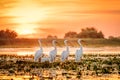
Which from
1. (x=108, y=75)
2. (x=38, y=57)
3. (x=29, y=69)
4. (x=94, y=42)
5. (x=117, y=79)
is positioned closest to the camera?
(x=117, y=79)

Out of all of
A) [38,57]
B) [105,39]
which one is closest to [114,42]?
[105,39]

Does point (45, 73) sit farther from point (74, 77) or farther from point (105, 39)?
point (105, 39)

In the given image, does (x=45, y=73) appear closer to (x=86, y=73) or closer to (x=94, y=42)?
(x=86, y=73)

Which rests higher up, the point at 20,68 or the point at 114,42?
the point at 114,42

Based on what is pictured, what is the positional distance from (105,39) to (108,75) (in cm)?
4979

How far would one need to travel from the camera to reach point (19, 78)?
54.6 feet

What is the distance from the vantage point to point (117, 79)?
16.0m

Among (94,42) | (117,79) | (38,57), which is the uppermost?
(94,42)

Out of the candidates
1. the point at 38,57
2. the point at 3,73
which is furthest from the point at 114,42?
the point at 3,73

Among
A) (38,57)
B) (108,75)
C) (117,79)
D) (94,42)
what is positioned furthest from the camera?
(94,42)

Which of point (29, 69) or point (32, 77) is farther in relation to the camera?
point (29, 69)

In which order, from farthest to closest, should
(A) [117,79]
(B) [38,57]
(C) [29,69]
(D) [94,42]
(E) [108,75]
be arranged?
(D) [94,42] < (B) [38,57] < (C) [29,69] < (E) [108,75] < (A) [117,79]

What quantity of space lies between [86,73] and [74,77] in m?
1.63

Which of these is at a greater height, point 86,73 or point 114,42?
point 114,42
